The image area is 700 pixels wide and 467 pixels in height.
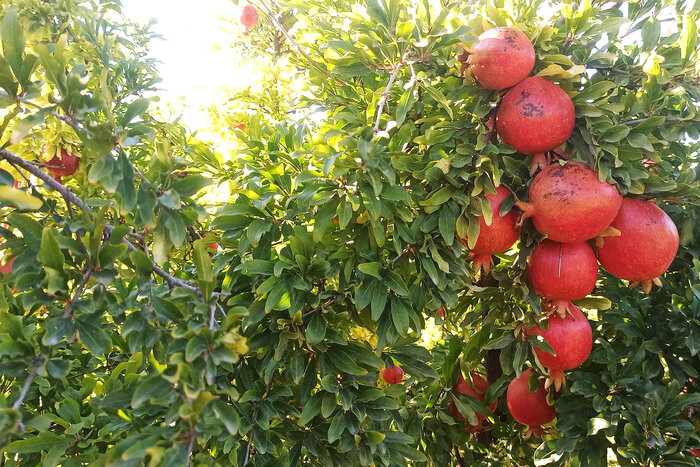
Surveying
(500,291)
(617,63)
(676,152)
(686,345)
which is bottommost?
(686,345)

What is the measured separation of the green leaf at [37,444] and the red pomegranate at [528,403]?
1081 mm

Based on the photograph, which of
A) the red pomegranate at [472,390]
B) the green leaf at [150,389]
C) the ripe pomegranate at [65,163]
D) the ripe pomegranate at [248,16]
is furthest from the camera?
the ripe pomegranate at [248,16]

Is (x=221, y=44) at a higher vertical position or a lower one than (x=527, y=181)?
lower

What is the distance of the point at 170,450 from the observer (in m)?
0.55

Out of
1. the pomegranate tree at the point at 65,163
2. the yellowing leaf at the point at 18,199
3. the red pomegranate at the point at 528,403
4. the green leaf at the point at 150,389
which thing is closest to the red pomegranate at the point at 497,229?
the red pomegranate at the point at 528,403

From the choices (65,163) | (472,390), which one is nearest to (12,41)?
(65,163)

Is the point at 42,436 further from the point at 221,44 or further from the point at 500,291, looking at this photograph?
the point at 221,44

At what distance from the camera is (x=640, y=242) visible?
0.98 meters

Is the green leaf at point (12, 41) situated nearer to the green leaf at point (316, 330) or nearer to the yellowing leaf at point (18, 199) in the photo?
the yellowing leaf at point (18, 199)

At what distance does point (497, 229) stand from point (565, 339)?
31 cm

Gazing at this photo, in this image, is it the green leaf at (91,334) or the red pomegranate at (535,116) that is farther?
the red pomegranate at (535,116)

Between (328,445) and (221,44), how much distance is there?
4128 millimetres

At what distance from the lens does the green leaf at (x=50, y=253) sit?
65 centimetres

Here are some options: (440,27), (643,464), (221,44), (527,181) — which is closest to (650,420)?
(643,464)
